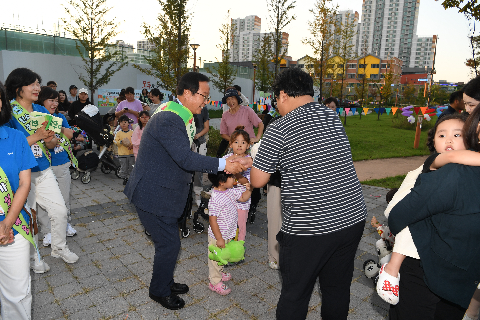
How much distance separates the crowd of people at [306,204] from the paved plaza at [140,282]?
0.72 ft

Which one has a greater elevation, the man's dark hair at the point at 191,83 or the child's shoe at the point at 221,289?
the man's dark hair at the point at 191,83

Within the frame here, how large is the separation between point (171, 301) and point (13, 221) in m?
1.69

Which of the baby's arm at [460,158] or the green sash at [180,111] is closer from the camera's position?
the baby's arm at [460,158]

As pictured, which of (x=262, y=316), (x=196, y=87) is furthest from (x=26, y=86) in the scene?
(x=262, y=316)

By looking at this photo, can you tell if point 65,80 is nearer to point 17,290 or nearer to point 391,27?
point 17,290

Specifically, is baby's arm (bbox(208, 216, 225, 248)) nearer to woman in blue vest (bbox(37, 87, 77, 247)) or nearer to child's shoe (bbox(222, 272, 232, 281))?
child's shoe (bbox(222, 272, 232, 281))

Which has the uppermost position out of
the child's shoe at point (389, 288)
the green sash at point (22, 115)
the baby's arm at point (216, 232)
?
the green sash at point (22, 115)

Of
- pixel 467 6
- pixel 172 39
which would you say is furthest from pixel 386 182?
pixel 172 39

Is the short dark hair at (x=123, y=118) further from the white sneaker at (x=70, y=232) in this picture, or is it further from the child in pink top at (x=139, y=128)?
the white sneaker at (x=70, y=232)

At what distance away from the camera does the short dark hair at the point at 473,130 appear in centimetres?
182

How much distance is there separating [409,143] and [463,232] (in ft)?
54.2

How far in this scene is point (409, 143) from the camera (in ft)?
53.9

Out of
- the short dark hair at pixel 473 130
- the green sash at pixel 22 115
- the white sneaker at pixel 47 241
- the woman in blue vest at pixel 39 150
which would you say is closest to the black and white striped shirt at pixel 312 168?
the short dark hair at pixel 473 130

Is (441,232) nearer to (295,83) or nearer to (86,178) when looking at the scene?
(295,83)
